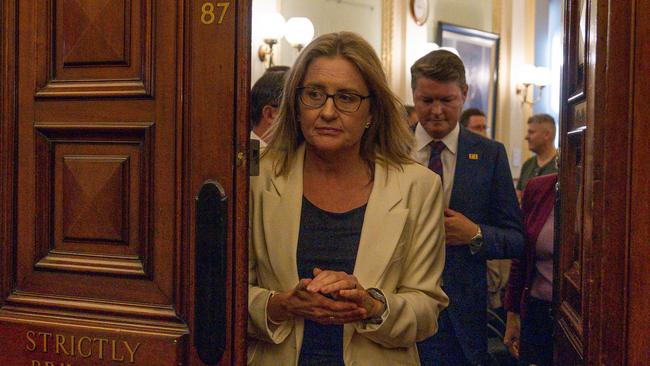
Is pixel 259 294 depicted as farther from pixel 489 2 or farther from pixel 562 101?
pixel 489 2

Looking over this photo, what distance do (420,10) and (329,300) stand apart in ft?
20.9

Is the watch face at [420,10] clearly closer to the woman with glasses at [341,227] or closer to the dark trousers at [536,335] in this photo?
the dark trousers at [536,335]

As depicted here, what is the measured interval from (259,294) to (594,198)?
85 cm

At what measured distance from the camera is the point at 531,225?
294 cm

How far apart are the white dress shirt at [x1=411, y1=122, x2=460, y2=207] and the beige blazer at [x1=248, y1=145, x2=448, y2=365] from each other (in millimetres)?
651

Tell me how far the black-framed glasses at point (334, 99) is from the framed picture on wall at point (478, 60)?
6417 mm

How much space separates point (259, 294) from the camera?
6.44 ft

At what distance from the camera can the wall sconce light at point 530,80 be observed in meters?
9.62

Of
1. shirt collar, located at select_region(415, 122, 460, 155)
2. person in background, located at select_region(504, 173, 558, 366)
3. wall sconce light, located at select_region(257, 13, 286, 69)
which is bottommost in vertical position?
person in background, located at select_region(504, 173, 558, 366)

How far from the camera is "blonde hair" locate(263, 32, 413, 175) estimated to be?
2.10m

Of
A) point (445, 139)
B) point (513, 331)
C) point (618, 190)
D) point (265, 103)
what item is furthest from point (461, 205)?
point (618, 190)

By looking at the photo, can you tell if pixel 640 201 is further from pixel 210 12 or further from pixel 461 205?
pixel 461 205

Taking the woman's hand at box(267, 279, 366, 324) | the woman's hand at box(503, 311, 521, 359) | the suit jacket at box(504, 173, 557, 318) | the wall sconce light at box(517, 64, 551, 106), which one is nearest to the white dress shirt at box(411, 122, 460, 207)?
the suit jacket at box(504, 173, 557, 318)

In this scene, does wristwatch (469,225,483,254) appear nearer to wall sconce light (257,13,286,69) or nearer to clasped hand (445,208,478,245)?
clasped hand (445,208,478,245)
